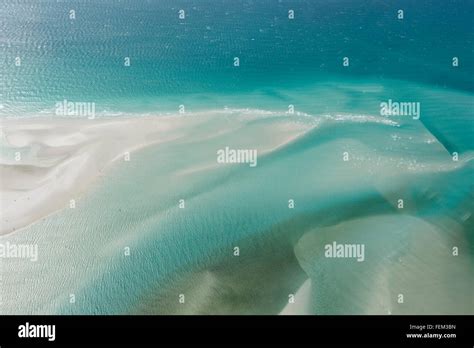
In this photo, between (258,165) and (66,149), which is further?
(258,165)

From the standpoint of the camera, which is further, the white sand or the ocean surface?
the white sand

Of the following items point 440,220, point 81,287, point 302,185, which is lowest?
point 81,287

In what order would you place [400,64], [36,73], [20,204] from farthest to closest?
[400,64] → [36,73] → [20,204]

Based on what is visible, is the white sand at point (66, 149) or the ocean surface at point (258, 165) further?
the white sand at point (66, 149)

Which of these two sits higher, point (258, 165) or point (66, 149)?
point (66, 149)

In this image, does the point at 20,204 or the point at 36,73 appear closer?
the point at 20,204

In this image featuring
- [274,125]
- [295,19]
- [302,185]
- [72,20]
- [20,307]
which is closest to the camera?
[20,307]
